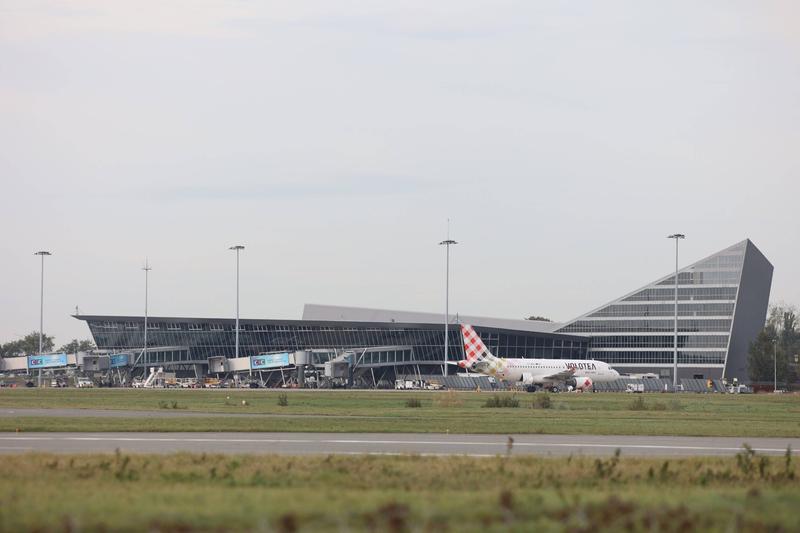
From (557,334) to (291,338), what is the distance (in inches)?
1618

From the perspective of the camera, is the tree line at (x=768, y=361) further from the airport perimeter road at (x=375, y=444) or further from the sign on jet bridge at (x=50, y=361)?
the airport perimeter road at (x=375, y=444)

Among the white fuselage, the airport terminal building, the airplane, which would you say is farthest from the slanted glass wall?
the white fuselage

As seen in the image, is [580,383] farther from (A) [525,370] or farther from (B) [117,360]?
(B) [117,360]

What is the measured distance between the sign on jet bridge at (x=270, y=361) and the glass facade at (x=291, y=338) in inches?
677

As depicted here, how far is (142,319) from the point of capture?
160 meters

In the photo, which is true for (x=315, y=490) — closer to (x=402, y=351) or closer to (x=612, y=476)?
(x=612, y=476)

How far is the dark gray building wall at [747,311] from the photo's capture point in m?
160

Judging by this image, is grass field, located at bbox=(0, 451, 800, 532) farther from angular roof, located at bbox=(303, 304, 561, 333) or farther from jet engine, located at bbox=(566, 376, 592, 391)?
angular roof, located at bbox=(303, 304, 561, 333)

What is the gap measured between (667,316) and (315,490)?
496 feet

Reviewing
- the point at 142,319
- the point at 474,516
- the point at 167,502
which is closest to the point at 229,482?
the point at 167,502

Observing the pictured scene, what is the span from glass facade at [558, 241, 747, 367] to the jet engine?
53.2 m

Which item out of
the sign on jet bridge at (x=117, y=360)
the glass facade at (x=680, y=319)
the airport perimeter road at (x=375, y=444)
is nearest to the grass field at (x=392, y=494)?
the airport perimeter road at (x=375, y=444)

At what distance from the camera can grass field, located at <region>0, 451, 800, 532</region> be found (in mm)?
12875

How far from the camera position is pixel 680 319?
160250 millimetres
